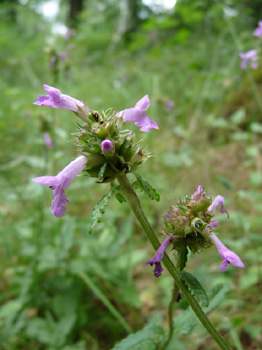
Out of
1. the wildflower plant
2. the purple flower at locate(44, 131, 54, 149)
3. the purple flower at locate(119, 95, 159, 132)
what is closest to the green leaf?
the wildflower plant

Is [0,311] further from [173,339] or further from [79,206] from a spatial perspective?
[79,206]

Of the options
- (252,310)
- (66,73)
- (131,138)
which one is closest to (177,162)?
(66,73)

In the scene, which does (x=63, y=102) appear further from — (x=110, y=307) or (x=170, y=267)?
(x=110, y=307)

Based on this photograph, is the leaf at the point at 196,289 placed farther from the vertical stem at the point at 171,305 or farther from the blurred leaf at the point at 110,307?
the blurred leaf at the point at 110,307

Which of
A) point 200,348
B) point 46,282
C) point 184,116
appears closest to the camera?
point 200,348

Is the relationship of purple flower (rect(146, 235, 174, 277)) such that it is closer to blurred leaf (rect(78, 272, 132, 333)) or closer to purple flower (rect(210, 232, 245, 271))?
purple flower (rect(210, 232, 245, 271))

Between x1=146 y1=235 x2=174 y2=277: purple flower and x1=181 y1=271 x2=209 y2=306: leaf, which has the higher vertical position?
x1=146 y1=235 x2=174 y2=277: purple flower
